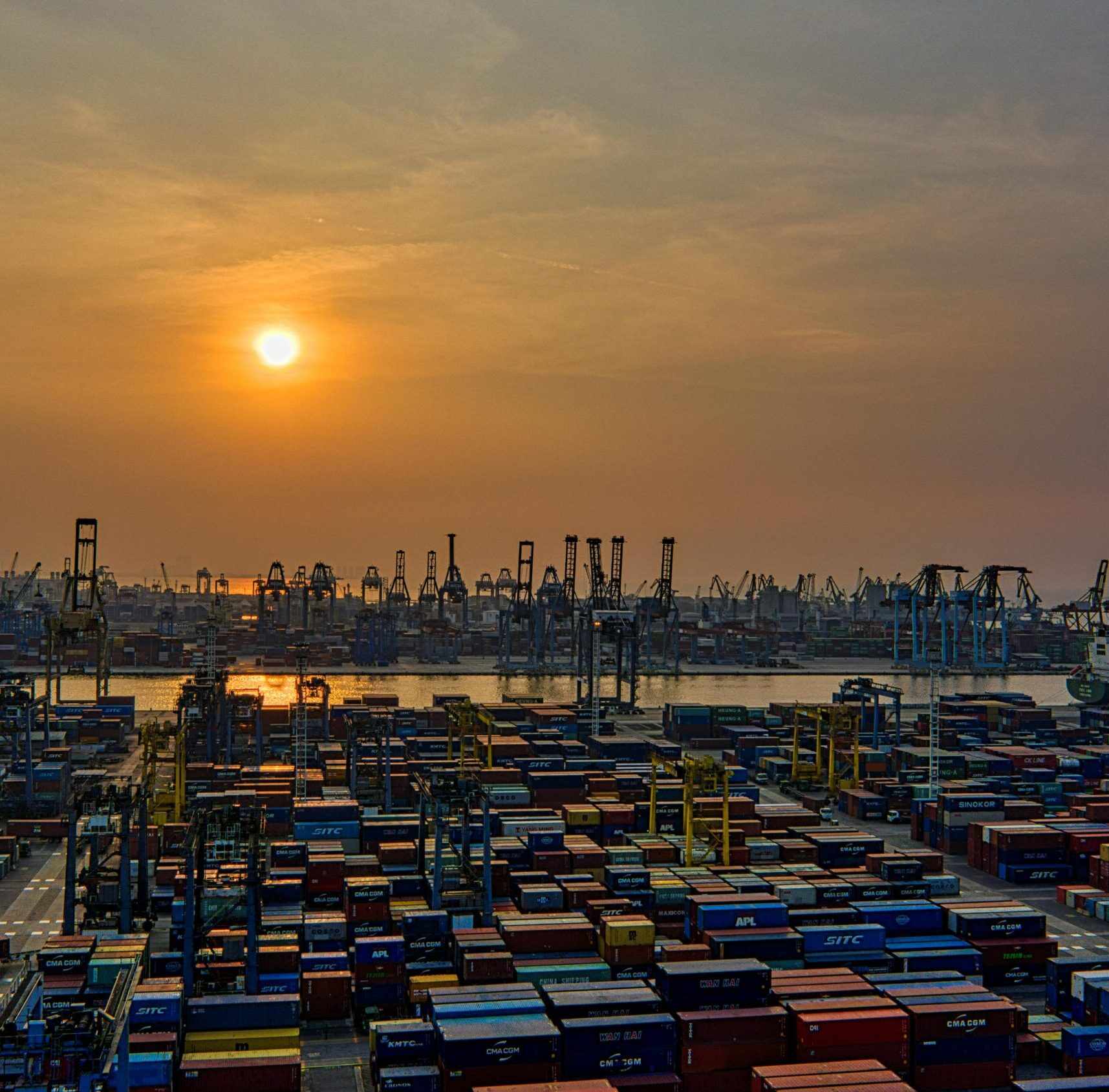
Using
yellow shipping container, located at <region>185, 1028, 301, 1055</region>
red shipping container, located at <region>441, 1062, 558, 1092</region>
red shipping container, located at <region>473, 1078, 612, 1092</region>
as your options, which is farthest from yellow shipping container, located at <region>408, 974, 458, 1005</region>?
red shipping container, located at <region>473, 1078, 612, 1092</region>

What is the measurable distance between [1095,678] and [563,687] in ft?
191

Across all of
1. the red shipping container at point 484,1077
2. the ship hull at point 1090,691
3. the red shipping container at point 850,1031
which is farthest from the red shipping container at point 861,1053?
the ship hull at point 1090,691

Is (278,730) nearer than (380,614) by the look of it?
Yes

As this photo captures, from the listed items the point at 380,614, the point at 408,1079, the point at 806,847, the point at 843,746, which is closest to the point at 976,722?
the point at 843,746

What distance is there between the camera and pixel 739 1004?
3069 centimetres

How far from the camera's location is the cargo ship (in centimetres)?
11475

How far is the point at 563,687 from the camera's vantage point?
484 feet

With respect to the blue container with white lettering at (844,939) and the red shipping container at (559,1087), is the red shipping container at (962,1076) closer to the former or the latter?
the blue container with white lettering at (844,939)

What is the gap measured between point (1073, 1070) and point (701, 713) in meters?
64.0

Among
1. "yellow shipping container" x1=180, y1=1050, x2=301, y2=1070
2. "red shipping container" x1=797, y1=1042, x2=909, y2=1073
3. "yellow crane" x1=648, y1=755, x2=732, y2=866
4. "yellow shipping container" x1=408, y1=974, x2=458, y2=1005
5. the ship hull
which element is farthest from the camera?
the ship hull

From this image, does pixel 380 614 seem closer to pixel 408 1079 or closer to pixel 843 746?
pixel 843 746

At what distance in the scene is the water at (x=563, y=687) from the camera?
132125mm

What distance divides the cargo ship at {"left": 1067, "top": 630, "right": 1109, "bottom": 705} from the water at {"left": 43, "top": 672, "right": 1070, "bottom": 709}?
54.4 ft

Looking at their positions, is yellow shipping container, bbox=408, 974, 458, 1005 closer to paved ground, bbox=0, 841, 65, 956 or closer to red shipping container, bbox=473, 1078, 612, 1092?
red shipping container, bbox=473, 1078, 612, 1092
